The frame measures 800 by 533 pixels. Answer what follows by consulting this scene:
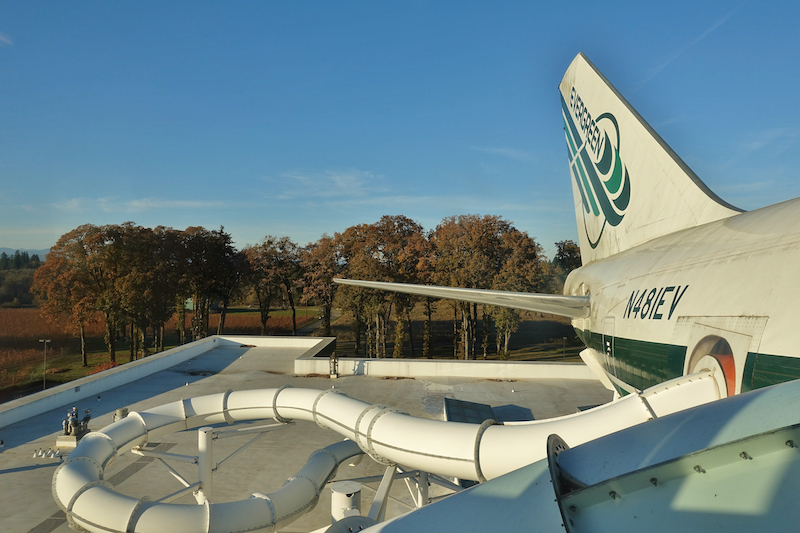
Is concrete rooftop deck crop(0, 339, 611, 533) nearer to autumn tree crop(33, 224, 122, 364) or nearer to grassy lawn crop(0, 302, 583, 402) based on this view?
autumn tree crop(33, 224, 122, 364)

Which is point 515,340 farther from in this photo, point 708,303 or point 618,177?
point 708,303

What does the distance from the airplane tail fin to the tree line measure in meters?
31.7

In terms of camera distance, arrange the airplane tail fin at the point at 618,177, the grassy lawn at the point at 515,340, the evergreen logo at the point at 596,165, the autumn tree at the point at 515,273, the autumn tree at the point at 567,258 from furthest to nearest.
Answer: the autumn tree at the point at 567,258
the grassy lawn at the point at 515,340
the autumn tree at the point at 515,273
the evergreen logo at the point at 596,165
the airplane tail fin at the point at 618,177

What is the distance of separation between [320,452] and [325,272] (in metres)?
47.5

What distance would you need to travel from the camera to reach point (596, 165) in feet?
50.8

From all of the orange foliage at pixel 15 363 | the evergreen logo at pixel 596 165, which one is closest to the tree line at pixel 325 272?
the orange foliage at pixel 15 363

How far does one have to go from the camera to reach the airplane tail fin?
11211 mm

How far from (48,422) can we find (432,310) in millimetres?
38310

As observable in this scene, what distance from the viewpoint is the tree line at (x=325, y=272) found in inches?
1992

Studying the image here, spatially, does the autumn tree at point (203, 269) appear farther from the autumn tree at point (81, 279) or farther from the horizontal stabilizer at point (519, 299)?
the horizontal stabilizer at point (519, 299)

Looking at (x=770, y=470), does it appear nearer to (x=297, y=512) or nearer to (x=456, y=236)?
(x=297, y=512)

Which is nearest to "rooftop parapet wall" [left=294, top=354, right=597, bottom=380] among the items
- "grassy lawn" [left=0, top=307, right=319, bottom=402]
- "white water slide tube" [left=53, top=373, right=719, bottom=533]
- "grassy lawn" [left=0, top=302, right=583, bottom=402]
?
"white water slide tube" [left=53, top=373, right=719, bottom=533]

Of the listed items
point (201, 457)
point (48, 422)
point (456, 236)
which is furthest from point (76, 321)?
point (201, 457)

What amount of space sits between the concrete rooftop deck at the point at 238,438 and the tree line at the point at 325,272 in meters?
17.6
